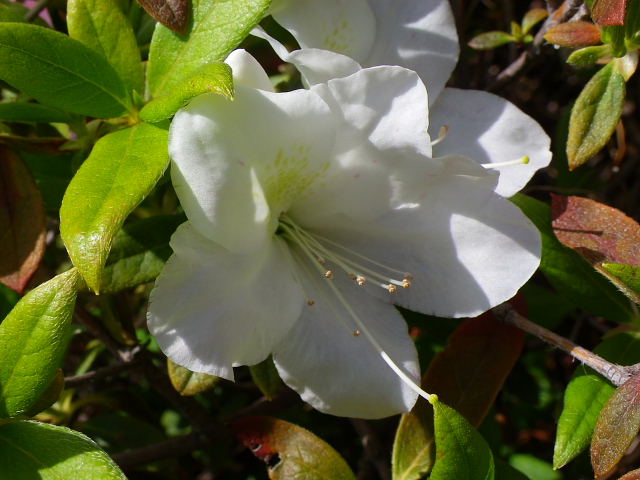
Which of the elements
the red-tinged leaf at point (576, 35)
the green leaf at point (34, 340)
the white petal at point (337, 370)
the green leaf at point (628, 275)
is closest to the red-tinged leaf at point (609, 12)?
the red-tinged leaf at point (576, 35)

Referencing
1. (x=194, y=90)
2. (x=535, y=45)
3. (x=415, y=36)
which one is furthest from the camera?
(x=535, y=45)

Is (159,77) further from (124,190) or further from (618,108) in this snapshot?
(618,108)

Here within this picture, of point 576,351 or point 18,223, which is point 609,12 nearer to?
point 576,351

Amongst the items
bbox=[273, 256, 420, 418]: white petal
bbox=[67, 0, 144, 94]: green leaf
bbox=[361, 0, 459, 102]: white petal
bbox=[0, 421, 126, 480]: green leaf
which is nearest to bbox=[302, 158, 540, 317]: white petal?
bbox=[273, 256, 420, 418]: white petal

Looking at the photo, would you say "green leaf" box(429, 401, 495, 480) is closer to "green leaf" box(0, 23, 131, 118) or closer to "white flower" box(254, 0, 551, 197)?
"white flower" box(254, 0, 551, 197)

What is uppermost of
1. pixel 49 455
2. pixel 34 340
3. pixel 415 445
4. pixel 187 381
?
pixel 34 340

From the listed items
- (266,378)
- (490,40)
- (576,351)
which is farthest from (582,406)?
(490,40)
